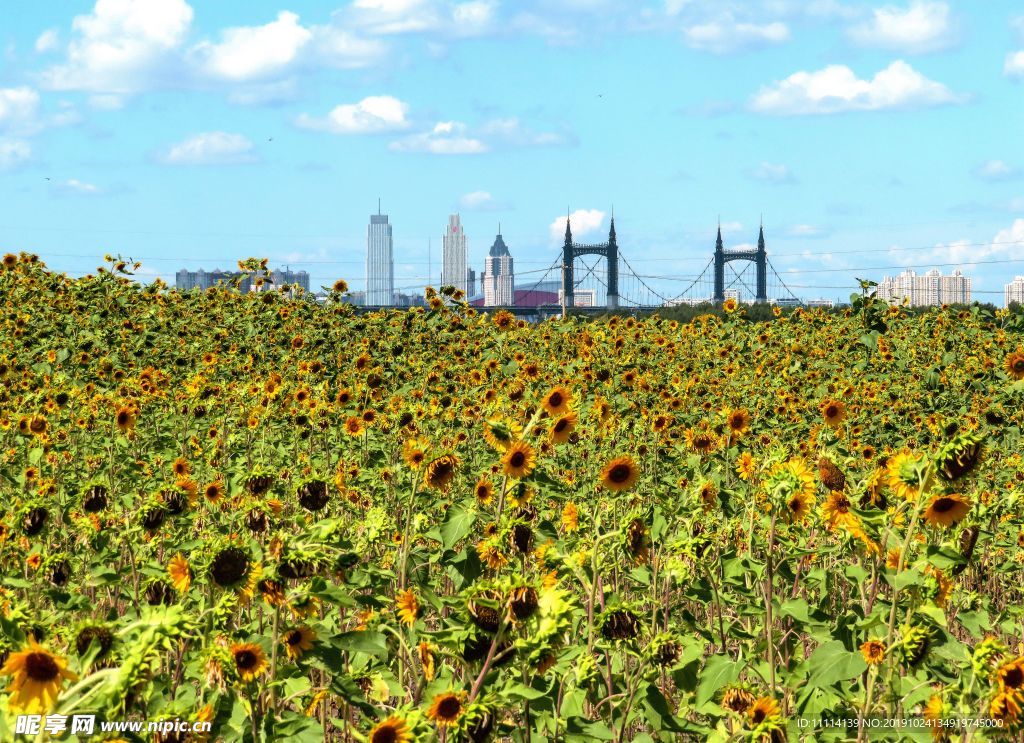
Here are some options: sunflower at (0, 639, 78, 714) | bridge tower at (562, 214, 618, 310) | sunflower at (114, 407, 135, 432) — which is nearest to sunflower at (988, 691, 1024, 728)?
sunflower at (0, 639, 78, 714)

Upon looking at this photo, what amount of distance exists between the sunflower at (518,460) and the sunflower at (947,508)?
4.55 ft

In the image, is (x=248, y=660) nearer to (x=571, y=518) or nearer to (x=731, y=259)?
(x=571, y=518)

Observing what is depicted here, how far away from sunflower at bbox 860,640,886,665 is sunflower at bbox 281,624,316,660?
5.05 ft

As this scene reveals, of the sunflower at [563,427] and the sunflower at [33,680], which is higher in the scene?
the sunflower at [563,427]

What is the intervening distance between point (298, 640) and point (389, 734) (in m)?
0.58

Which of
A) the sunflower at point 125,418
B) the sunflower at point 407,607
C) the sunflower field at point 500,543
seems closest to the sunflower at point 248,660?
the sunflower field at point 500,543

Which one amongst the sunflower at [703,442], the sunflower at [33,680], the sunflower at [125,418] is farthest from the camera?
the sunflower at [125,418]

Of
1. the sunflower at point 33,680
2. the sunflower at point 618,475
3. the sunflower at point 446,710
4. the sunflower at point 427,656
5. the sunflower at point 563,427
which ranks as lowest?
the sunflower at point 427,656

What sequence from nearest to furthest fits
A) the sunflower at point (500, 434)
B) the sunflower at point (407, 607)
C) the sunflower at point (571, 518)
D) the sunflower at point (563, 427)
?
1. the sunflower at point (407, 607)
2. the sunflower at point (500, 434)
3. the sunflower at point (563, 427)
4. the sunflower at point (571, 518)

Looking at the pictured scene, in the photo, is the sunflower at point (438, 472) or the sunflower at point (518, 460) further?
the sunflower at point (438, 472)

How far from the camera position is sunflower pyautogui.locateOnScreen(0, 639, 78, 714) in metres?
1.98

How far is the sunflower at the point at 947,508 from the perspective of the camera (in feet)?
9.98

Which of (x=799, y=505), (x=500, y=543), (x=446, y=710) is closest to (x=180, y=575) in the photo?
(x=500, y=543)

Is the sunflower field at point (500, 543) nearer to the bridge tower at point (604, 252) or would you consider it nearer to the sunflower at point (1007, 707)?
the sunflower at point (1007, 707)
